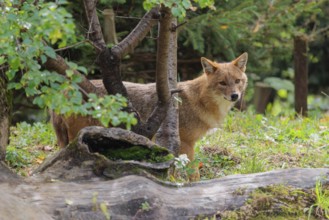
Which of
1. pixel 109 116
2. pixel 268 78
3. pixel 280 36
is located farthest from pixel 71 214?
pixel 268 78

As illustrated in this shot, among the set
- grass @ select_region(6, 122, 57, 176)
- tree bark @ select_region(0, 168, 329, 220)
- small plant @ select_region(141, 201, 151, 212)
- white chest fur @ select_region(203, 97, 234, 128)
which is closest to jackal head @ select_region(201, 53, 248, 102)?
white chest fur @ select_region(203, 97, 234, 128)

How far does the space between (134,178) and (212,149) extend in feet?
9.20

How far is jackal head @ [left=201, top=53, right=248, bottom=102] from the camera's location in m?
7.75

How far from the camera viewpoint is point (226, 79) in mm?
7777

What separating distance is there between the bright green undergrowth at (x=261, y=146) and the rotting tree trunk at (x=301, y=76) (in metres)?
2.20

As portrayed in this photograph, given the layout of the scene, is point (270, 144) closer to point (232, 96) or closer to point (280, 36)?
point (232, 96)

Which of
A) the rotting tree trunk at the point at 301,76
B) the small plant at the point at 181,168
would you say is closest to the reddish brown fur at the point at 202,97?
the small plant at the point at 181,168

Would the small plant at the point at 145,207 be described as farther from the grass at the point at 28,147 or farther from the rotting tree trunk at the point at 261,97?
the rotting tree trunk at the point at 261,97

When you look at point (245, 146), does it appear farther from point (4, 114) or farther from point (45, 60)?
point (45, 60)

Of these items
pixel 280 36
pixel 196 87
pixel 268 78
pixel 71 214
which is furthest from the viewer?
pixel 268 78

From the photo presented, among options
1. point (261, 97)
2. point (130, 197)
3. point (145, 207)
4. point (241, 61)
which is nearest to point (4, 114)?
point (130, 197)

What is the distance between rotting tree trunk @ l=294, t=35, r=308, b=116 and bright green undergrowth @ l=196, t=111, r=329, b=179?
7.22ft

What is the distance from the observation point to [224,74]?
780 centimetres

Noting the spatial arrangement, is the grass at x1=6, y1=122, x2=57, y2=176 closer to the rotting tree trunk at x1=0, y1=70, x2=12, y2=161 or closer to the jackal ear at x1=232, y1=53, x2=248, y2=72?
the rotting tree trunk at x1=0, y1=70, x2=12, y2=161
